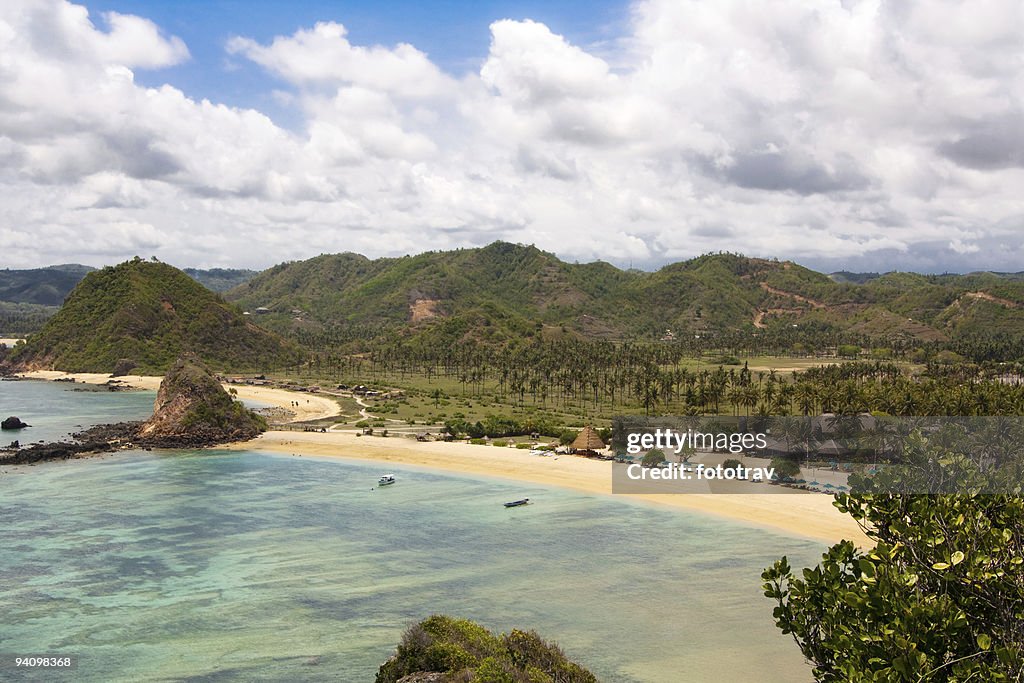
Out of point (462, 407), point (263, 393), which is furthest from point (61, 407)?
point (462, 407)

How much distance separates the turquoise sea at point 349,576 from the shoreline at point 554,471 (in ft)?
9.98

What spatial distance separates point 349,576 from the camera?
158 ft

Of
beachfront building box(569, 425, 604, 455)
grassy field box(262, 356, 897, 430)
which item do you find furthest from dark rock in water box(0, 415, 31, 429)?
beachfront building box(569, 425, 604, 455)

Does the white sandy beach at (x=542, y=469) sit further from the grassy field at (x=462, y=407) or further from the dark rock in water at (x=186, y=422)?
the grassy field at (x=462, y=407)

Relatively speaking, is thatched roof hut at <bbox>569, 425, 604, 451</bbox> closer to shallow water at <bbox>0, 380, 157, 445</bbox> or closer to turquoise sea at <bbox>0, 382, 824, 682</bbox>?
turquoise sea at <bbox>0, 382, 824, 682</bbox>

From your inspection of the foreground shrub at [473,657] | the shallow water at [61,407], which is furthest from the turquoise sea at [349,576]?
the shallow water at [61,407]

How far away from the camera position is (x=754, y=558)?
168ft

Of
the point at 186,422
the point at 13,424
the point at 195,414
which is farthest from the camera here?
the point at 13,424

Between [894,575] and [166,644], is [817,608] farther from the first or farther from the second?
[166,644]

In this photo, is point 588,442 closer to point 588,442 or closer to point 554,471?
point 588,442

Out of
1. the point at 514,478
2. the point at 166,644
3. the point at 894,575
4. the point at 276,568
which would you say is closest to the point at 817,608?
the point at 894,575

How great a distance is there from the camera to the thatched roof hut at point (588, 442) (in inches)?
3611

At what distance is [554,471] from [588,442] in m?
12.8

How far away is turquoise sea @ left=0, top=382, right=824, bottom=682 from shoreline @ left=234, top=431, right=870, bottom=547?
3041 millimetres
